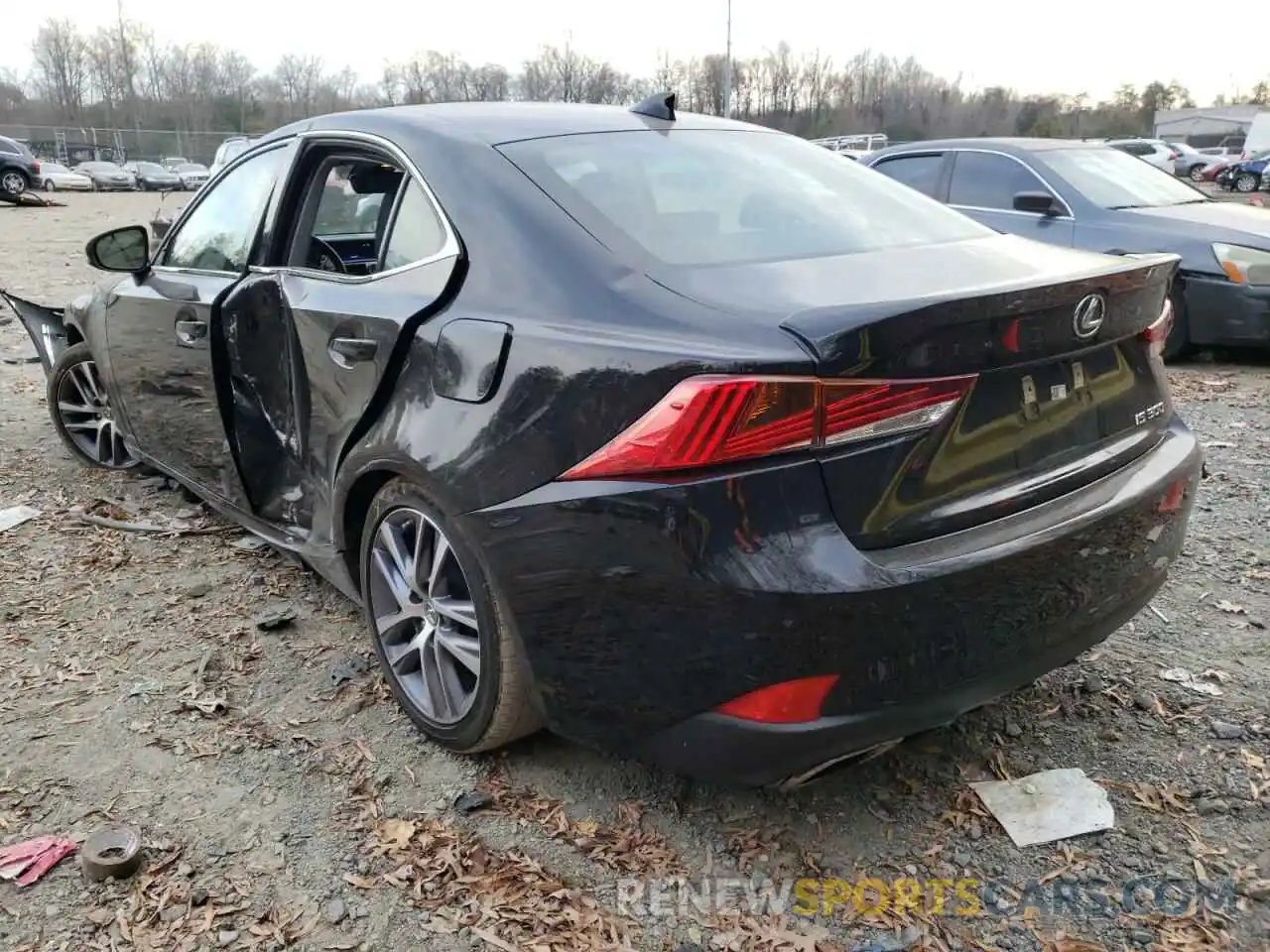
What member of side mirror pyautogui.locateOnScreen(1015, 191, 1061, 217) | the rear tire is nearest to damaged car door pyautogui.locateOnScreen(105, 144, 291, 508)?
side mirror pyautogui.locateOnScreen(1015, 191, 1061, 217)

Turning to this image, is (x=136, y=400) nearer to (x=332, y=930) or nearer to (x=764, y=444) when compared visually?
(x=332, y=930)

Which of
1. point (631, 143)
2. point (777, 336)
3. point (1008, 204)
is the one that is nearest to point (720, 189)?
point (631, 143)

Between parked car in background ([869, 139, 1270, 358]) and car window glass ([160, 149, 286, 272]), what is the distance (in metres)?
4.30

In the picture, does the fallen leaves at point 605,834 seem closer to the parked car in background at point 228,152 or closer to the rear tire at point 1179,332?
the parked car in background at point 228,152

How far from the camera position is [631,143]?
2.81 metres

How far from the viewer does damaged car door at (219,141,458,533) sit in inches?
103

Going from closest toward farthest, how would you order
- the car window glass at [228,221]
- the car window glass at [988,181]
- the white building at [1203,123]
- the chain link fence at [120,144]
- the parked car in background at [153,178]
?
1. the car window glass at [228,221]
2. the car window glass at [988,181]
3. the parked car in background at [153,178]
4. the chain link fence at [120,144]
5. the white building at [1203,123]

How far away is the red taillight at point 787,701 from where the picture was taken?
1902mm

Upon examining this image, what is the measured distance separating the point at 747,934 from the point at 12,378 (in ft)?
23.3

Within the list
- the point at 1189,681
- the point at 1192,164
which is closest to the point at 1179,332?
the point at 1189,681

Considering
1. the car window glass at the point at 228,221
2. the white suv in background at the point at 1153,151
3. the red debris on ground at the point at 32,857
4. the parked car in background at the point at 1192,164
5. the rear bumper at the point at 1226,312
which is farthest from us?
the parked car in background at the point at 1192,164

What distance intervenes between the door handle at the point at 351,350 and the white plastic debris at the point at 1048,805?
6.13ft

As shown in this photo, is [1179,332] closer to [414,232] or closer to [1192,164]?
[414,232]

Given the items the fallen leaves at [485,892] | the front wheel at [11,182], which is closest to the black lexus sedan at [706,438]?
the fallen leaves at [485,892]
